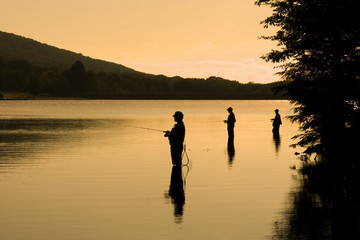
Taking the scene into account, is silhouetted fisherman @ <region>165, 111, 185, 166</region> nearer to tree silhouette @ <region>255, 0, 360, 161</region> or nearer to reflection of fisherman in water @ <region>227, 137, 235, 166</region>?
A: reflection of fisherman in water @ <region>227, 137, 235, 166</region>

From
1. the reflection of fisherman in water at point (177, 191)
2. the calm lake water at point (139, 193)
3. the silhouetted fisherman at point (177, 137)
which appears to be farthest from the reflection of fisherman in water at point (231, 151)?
the reflection of fisherman in water at point (177, 191)

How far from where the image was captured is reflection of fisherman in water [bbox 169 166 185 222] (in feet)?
38.7

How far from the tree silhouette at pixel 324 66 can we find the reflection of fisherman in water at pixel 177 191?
4.98 m

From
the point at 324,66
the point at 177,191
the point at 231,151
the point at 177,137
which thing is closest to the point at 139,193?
the point at 177,191

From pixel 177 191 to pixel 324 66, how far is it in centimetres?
854

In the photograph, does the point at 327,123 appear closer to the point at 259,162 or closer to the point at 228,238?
the point at 259,162

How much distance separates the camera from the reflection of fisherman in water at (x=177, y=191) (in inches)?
464

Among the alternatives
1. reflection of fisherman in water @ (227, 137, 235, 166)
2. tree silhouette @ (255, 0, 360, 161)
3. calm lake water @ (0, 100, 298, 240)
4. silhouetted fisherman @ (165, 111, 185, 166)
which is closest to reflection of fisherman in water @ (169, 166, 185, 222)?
calm lake water @ (0, 100, 298, 240)

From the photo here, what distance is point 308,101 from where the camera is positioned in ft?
67.3

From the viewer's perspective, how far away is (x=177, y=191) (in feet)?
47.0

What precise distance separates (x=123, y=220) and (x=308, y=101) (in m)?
11.2

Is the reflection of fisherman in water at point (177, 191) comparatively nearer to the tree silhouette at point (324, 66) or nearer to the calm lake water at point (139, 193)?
the calm lake water at point (139, 193)

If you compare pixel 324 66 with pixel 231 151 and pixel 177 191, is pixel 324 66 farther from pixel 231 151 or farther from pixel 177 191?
pixel 177 191

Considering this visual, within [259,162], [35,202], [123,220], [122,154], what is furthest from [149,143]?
[123,220]
